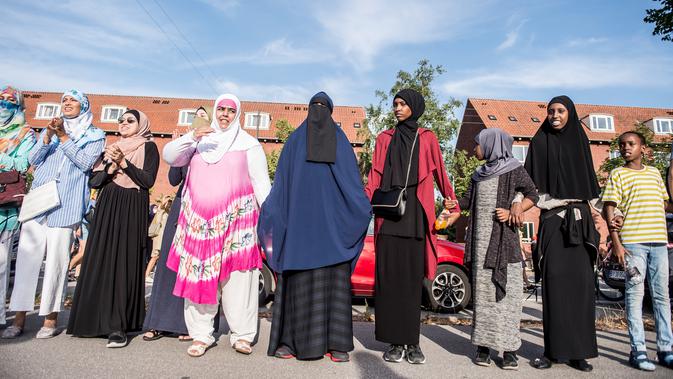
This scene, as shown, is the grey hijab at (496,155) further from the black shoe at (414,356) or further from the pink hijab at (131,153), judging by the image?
the pink hijab at (131,153)

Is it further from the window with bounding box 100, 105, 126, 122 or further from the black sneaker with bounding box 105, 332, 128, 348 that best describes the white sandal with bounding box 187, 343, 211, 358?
the window with bounding box 100, 105, 126, 122

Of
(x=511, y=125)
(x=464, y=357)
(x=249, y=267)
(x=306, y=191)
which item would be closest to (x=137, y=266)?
(x=249, y=267)

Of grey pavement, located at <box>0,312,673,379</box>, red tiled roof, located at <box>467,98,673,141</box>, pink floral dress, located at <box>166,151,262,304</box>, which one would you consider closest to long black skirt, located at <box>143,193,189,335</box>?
grey pavement, located at <box>0,312,673,379</box>

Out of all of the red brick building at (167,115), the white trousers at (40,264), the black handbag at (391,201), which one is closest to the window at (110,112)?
the red brick building at (167,115)

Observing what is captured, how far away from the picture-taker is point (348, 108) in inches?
1532

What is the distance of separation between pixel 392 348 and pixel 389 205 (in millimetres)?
1210

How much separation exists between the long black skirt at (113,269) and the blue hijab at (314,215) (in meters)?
1.39

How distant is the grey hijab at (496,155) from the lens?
383 centimetres

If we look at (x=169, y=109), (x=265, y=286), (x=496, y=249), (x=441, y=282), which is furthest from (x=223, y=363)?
(x=169, y=109)

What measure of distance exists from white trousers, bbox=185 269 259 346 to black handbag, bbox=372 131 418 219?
4.30ft

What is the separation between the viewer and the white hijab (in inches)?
153

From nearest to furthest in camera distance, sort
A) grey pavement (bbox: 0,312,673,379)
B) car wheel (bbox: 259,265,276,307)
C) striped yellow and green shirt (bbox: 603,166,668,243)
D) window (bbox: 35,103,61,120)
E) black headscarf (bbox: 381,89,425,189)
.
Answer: grey pavement (bbox: 0,312,673,379) → black headscarf (bbox: 381,89,425,189) → striped yellow and green shirt (bbox: 603,166,668,243) → car wheel (bbox: 259,265,276,307) → window (bbox: 35,103,61,120)

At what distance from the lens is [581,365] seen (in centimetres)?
348

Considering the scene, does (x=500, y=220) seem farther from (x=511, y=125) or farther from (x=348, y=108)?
(x=348, y=108)
